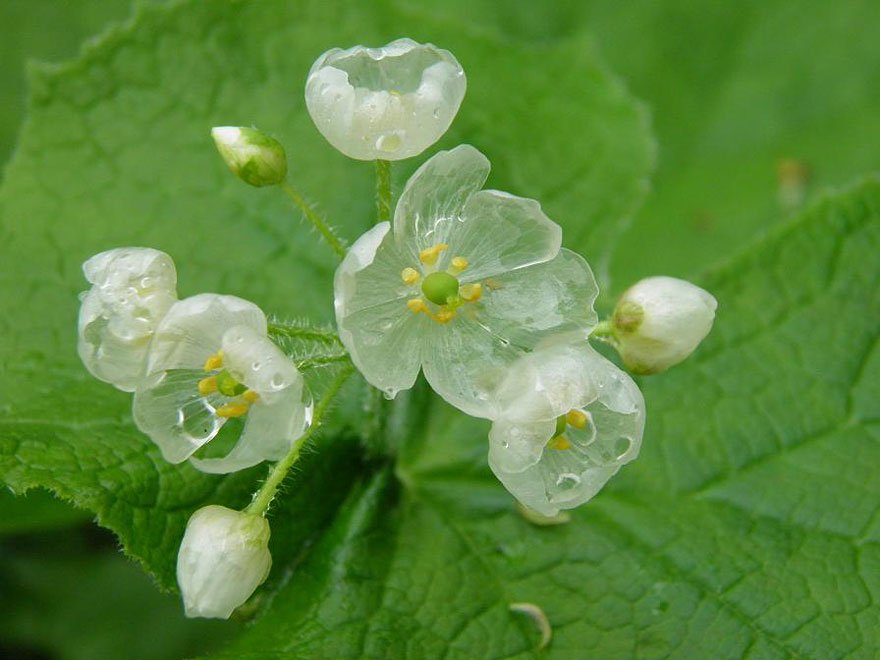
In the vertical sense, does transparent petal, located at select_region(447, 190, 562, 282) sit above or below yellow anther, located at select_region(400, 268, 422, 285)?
above

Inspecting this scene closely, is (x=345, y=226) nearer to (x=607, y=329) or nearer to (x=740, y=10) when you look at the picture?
(x=607, y=329)

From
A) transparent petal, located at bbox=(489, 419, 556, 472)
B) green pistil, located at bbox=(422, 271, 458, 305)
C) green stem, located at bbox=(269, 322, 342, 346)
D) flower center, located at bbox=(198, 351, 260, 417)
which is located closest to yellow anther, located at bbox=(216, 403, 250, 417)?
flower center, located at bbox=(198, 351, 260, 417)

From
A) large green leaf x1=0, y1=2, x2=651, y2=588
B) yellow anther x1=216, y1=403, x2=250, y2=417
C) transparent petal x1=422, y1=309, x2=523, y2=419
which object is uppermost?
transparent petal x1=422, y1=309, x2=523, y2=419

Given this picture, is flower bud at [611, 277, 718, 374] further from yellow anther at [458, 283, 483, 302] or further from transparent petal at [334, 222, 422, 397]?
transparent petal at [334, 222, 422, 397]

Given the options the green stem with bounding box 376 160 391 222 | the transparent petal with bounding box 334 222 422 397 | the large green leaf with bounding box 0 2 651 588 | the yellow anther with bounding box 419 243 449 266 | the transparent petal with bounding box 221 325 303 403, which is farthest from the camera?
the large green leaf with bounding box 0 2 651 588

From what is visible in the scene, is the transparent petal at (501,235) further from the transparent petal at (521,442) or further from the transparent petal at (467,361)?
the transparent petal at (521,442)

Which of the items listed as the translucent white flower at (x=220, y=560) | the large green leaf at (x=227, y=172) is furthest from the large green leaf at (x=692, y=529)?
the translucent white flower at (x=220, y=560)

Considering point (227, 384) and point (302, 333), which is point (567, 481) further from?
point (227, 384)
